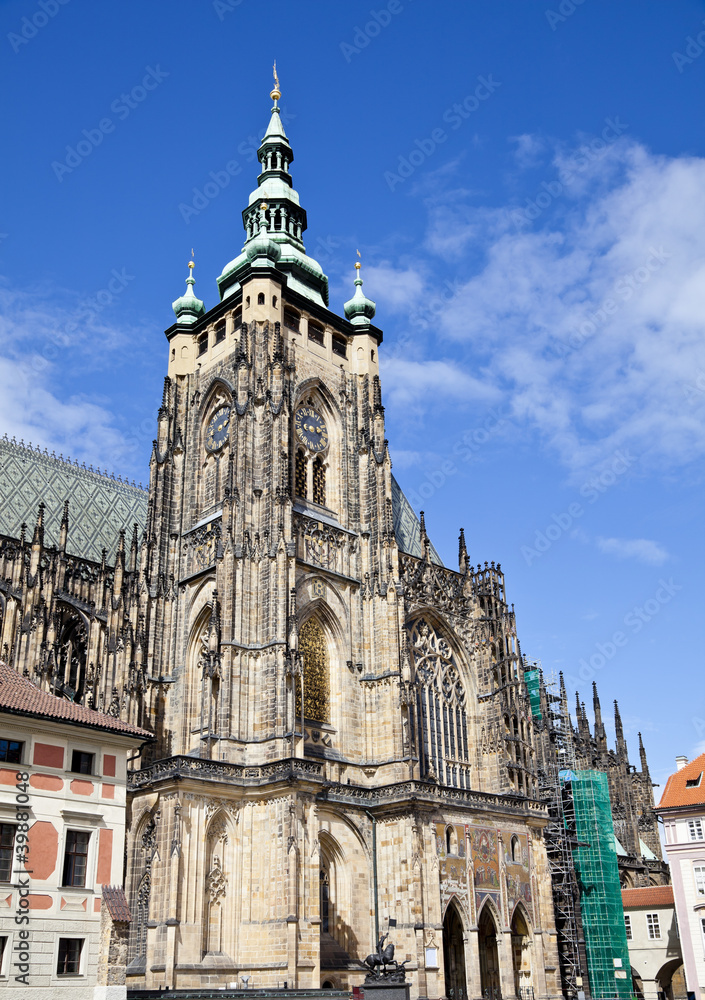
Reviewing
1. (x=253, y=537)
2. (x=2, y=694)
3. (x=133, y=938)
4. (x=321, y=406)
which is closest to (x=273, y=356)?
(x=321, y=406)

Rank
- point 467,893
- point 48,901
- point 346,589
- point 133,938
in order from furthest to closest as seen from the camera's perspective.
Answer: point 346,589 → point 467,893 → point 133,938 → point 48,901

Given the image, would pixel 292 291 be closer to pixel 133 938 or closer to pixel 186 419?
pixel 186 419

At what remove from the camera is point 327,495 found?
4312cm

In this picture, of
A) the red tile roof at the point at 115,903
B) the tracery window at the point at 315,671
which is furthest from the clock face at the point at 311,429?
the red tile roof at the point at 115,903

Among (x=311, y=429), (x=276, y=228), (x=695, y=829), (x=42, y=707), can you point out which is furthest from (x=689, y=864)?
(x=276, y=228)

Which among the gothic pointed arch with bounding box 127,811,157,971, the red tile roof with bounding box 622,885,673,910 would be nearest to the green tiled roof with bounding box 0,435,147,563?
the gothic pointed arch with bounding box 127,811,157,971

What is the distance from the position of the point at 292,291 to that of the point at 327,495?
9309mm

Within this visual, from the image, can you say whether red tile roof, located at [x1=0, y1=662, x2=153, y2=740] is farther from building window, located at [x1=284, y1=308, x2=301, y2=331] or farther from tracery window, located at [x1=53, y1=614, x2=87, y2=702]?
building window, located at [x1=284, y1=308, x2=301, y2=331]

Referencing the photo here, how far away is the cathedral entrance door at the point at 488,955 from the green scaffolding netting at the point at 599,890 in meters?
10.1

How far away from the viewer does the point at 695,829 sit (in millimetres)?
45281

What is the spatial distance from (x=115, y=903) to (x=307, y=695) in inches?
556

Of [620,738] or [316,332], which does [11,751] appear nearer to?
[316,332]

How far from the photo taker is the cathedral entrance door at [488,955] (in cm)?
3816

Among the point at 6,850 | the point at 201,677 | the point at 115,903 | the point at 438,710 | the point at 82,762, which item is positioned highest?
the point at 201,677
